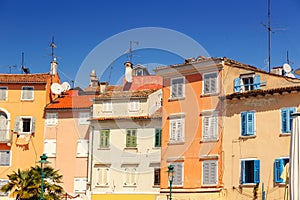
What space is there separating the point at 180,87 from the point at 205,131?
369 centimetres

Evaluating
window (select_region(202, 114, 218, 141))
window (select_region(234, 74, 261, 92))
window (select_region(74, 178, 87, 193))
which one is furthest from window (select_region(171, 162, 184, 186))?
window (select_region(74, 178, 87, 193))

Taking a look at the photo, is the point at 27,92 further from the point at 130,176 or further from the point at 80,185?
the point at 130,176

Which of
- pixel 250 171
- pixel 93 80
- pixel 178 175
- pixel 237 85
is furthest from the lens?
pixel 93 80

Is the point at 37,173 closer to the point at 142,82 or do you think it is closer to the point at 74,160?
the point at 74,160

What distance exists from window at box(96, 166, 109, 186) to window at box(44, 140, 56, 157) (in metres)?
5.25

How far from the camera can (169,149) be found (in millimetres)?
39156

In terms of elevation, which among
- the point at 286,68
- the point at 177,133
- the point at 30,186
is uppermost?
the point at 286,68

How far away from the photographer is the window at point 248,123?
34.2 m

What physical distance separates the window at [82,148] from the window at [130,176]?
15.3ft

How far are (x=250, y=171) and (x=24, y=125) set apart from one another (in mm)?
22852

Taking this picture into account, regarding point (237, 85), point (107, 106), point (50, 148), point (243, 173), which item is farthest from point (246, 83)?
point (50, 148)

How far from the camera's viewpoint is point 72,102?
165 ft

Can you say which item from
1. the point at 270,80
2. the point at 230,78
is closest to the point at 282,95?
the point at 270,80

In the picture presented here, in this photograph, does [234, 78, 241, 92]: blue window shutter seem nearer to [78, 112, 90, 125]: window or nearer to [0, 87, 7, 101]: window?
[78, 112, 90, 125]: window
